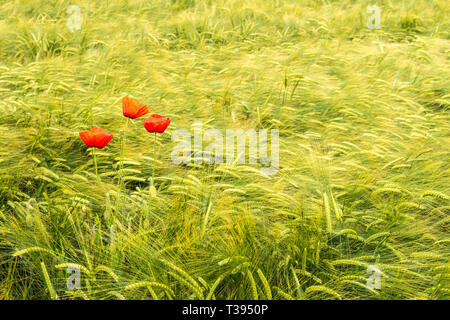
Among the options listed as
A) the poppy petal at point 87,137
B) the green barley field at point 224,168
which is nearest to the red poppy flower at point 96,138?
the poppy petal at point 87,137

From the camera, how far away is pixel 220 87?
2.63m

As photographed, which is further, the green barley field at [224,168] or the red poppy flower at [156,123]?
the red poppy flower at [156,123]

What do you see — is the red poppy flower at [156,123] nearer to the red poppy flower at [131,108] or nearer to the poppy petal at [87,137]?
the red poppy flower at [131,108]

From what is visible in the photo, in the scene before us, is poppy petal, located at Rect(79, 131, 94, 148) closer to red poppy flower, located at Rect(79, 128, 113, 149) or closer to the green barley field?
red poppy flower, located at Rect(79, 128, 113, 149)

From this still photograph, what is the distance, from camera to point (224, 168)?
166 cm

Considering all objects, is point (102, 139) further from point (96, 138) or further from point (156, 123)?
point (156, 123)

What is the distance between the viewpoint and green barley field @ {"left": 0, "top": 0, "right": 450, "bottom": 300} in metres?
1.17

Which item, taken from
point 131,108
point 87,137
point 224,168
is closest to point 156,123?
point 131,108

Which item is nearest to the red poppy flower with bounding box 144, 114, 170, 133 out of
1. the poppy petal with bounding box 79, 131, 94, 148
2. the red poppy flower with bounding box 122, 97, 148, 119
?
the red poppy flower with bounding box 122, 97, 148, 119

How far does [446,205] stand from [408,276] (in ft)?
1.67

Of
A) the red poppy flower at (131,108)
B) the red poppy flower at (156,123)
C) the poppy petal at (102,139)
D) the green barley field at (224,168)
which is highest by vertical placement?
the red poppy flower at (131,108)

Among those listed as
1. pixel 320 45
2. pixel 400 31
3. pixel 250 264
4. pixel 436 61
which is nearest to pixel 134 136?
pixel 250 264

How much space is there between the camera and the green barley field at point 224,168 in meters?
1.17
